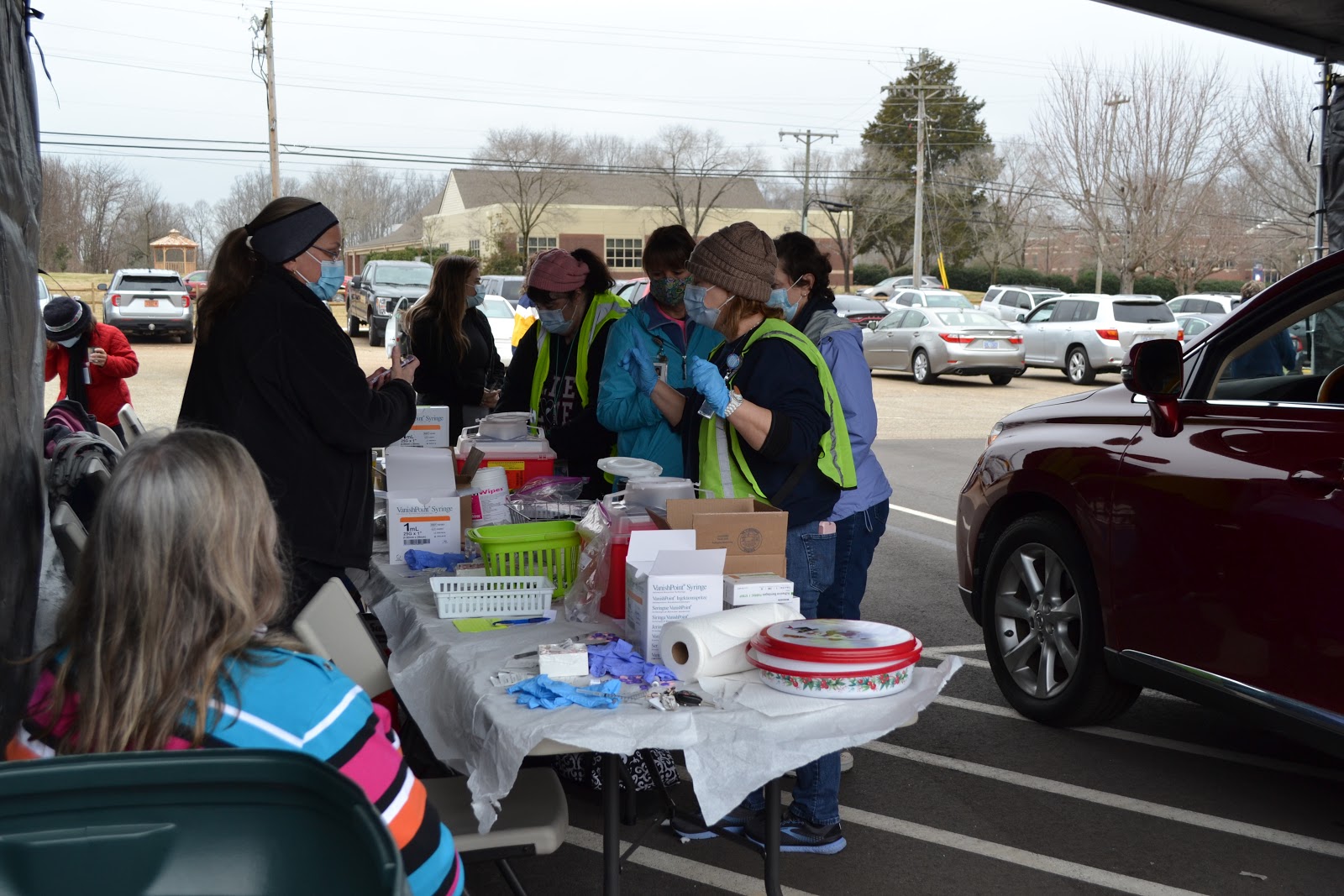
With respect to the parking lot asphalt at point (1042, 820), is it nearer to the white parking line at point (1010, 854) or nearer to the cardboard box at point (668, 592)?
the white parking line at point (1010, 854)

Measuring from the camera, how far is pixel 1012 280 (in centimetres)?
6062

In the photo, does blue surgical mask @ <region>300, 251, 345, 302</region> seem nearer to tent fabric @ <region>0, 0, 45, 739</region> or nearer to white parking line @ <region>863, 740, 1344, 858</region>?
tent fabric @ <region>0, 0, 45, 739</region>

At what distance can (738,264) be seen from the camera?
12.5 feet

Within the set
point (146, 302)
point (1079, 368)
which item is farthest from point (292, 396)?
point (146, 302)

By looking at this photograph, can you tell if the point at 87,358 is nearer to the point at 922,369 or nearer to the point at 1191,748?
the point at 1191,748

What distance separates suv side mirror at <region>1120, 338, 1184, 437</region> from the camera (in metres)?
4.28

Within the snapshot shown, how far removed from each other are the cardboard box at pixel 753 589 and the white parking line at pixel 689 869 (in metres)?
1.06

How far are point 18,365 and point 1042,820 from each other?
351 centimetres

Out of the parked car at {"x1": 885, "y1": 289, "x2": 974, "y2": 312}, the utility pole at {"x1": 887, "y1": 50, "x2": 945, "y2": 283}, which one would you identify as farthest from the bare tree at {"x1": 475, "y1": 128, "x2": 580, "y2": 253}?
the parked car at {"x1": 885, "y1": 289, "x2": 974, "y2": 312}

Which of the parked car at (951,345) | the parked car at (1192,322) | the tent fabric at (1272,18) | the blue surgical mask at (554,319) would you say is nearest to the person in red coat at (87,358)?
the blue surgical mask at (554,319)

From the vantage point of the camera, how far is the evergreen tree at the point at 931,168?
2630 inches

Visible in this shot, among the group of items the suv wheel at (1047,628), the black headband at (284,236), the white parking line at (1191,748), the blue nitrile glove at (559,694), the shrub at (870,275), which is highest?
the shrub at (870,275)

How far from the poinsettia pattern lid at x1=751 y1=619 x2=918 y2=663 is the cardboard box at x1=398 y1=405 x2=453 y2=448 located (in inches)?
106

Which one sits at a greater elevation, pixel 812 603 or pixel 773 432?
pixel 773 432
